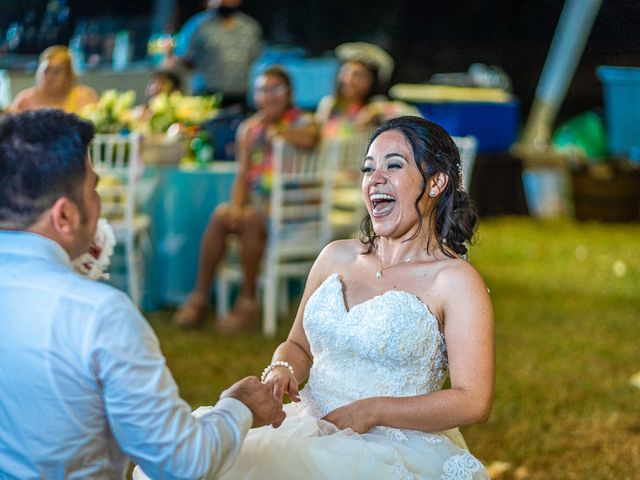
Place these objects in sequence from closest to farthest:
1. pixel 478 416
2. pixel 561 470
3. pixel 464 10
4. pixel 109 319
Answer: pixel 109 319, pixel 478 416, pixel 561 470, pixel 464 10

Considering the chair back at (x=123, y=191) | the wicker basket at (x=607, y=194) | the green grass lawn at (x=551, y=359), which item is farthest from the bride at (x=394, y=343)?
the wicker basket at (x=607, y=194)

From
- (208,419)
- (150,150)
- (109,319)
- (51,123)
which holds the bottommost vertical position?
(150,150)

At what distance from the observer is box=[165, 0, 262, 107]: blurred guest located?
8.15 metres

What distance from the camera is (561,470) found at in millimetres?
3744

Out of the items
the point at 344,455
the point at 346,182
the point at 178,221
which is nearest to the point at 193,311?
the point at 178,221

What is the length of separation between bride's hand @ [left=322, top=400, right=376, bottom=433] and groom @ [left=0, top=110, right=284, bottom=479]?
55cm

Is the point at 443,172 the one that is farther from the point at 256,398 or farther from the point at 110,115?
the point at 110,115

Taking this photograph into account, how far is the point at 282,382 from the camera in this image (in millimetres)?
2242

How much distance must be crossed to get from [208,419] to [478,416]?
2.20ft

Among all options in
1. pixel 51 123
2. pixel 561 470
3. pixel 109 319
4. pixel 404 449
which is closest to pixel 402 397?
pixel 404 449

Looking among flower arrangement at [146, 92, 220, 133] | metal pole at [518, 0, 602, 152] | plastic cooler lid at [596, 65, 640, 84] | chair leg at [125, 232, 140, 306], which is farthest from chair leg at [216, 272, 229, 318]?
plastic cooler lid at [596, 65, 640, 84]

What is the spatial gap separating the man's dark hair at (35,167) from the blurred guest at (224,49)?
6.66 metres

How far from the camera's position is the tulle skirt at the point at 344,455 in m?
1.99

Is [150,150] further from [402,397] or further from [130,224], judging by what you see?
[402,397]
